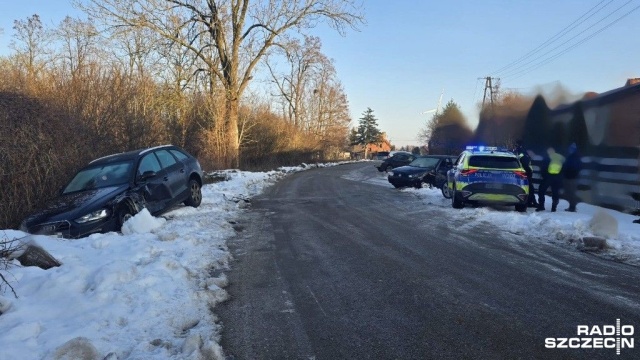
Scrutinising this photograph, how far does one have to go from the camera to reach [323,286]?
18.0 ft

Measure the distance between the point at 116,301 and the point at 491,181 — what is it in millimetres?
9990

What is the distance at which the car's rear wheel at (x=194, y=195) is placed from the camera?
11719 millimetres

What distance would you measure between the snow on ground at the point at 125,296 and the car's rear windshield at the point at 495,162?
4019 mm

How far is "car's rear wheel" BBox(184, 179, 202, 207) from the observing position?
11.7m

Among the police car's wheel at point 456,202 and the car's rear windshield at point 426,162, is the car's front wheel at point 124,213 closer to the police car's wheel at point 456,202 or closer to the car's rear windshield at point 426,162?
the police car's wheel at point 456,202

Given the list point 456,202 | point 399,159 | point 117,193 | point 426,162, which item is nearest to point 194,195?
point 117,193

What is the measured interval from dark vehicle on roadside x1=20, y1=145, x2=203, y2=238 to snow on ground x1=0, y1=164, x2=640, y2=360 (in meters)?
0.69

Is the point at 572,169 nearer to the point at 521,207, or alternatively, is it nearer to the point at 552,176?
the point at 552,176

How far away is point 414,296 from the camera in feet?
16.7

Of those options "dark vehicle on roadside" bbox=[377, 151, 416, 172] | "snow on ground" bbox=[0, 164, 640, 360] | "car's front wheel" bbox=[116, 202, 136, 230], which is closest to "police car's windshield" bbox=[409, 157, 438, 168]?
"dark vehicle on roadside" bbox=[377, 151, 416, 172]

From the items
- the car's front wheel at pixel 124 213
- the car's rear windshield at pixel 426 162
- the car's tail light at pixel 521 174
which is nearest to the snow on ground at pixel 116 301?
the car's front wheel at pixel 124 213

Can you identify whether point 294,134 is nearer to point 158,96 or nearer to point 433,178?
point 158,96

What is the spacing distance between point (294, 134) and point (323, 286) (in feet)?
137

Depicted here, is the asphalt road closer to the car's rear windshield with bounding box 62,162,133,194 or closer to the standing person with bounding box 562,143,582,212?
the car's rear windshield with bounding box 62,162,133,194
